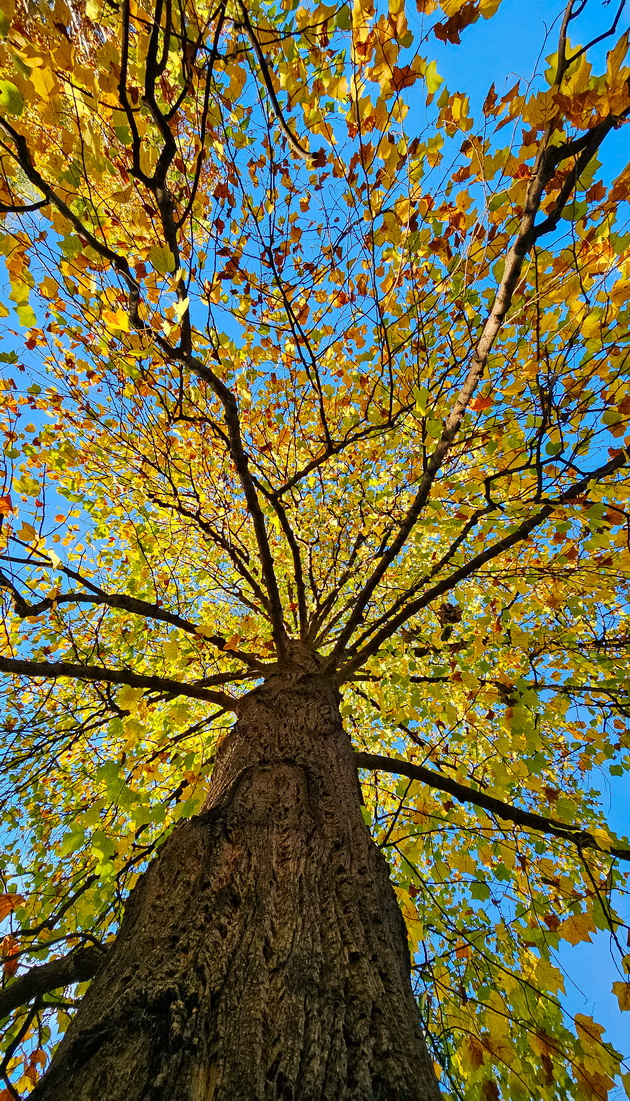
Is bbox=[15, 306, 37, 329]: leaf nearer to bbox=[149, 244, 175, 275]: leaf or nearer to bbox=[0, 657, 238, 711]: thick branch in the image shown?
bbox=[149, 244, 175, 275]: leaf

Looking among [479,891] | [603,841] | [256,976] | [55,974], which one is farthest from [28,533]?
[603,841]

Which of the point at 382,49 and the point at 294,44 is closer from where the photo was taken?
the point at 382,49

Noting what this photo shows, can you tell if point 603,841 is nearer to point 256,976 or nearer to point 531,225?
point 256,976

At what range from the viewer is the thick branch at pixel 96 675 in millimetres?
2679

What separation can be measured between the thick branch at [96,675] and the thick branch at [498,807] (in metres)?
1.09

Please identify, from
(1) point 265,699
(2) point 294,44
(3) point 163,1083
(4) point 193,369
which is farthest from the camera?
(1) point 265,699

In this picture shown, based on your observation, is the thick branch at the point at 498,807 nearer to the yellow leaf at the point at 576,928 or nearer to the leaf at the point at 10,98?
the yellow leaf at the point at 576,928

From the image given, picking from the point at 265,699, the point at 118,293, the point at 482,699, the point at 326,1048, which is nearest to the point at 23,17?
the point at 118,293

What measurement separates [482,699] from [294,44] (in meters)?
5.03

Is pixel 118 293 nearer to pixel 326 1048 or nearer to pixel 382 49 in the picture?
pixel 382 49

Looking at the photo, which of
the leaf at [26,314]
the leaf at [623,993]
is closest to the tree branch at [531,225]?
the leaf at [26,314]

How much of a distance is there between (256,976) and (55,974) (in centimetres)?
73

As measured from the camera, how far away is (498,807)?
114 inches

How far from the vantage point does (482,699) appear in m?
4.74
